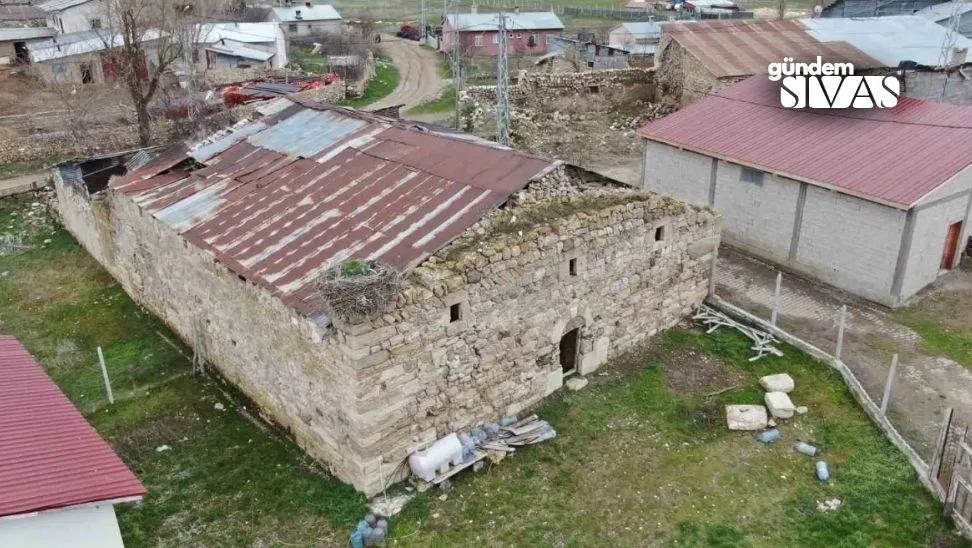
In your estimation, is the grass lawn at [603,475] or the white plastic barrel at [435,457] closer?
the grass lawn at [603,475]

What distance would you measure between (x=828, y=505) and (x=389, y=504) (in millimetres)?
6102

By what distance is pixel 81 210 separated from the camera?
64.6 feet

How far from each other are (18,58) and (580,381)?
42.3 metres

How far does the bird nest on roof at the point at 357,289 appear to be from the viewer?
30.2 ft

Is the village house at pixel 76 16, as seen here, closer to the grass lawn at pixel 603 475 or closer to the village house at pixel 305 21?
the village house at pixel 305 21

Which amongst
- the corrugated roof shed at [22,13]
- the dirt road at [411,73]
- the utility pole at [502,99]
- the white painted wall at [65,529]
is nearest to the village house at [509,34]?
the dirt road at [411,73]

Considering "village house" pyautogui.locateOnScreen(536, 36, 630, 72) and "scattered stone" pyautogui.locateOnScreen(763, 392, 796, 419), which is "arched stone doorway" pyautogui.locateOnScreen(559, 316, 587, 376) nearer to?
"scattered stone" pyautogui.locateOnScreen(763, 392, 796, 419)

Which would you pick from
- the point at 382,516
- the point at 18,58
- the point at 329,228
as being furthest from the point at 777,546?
the point at 18,58

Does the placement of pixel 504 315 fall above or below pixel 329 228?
below

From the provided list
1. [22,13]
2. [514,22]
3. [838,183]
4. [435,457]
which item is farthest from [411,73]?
[435,457]

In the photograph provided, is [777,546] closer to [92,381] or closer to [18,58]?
[92,381]

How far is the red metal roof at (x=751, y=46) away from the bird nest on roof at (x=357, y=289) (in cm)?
2361

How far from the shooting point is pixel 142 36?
1200 inches

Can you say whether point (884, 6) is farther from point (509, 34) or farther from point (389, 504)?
point (389, 504)
